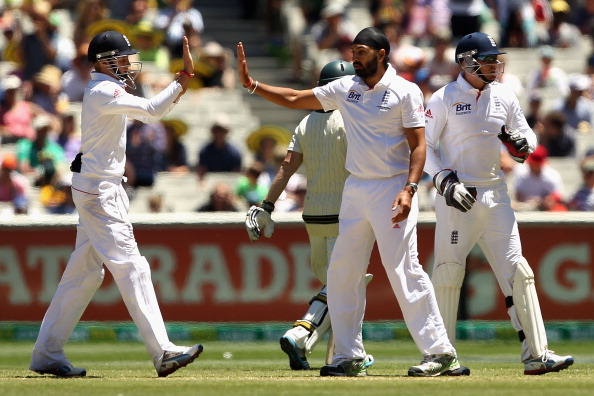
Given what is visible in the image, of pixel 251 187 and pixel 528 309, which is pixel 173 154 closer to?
pixel 251 187

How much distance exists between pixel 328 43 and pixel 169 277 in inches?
259

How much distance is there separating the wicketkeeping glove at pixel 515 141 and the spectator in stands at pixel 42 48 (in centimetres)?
1036

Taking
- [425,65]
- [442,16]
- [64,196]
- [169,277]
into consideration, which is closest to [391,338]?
[169,277]

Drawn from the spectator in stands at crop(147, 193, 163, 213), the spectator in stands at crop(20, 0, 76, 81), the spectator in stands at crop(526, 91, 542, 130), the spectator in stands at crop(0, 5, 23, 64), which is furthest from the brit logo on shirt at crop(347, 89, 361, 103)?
the spectator in stands at crop(0, 5, 23, 64)

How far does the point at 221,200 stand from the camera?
1603 centimetres

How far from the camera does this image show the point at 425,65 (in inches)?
774

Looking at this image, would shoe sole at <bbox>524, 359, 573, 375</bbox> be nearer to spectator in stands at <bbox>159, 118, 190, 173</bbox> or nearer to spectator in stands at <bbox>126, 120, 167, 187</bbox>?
spectator in stands at <bbox>126, 120, 167, 187</bbox>

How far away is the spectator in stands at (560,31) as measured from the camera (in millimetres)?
21422

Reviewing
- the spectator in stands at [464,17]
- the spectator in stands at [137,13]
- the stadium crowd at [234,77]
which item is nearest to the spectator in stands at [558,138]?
the stadium crowd at [234,77]

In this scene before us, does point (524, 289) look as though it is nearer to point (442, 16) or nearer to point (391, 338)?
point (391, 338)

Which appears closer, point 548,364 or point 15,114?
point 548,364

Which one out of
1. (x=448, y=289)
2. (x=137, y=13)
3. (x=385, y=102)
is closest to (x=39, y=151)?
(x=137, y=13)

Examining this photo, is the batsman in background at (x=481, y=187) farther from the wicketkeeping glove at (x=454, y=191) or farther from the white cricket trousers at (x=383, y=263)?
the white cricket trousers at (x=383, y=263)

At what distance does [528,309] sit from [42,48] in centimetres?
1081
